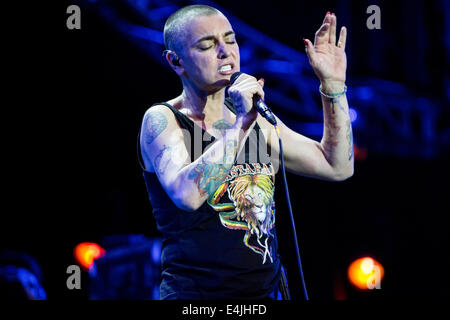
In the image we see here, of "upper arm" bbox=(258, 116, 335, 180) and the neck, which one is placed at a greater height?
the neck

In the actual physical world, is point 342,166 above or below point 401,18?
below

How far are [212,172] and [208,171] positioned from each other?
0.01 meters

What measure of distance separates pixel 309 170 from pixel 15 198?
3.69 m

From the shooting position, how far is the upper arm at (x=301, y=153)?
1.96m

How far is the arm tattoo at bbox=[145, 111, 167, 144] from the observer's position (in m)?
1.73

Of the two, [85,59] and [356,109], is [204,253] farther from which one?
[356,109]

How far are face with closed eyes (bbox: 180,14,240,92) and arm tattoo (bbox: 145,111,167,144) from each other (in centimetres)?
18

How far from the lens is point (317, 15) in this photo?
11.7 ft

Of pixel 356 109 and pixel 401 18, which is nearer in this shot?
pixel 401 18

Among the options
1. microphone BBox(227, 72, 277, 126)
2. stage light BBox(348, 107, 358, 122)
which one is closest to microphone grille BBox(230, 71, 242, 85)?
microphone BBox(227, 72, 277, 126)

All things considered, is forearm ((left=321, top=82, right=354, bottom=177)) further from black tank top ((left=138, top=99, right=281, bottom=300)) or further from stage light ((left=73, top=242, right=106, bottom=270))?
stage light ((left=73, top=242, right=106, bottom=270))

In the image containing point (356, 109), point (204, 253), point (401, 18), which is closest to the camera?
point (204, 253)

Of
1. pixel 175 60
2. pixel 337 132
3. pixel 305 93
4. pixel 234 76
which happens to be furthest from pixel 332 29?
pixel 305 93

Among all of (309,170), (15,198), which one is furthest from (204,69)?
(15,198)
